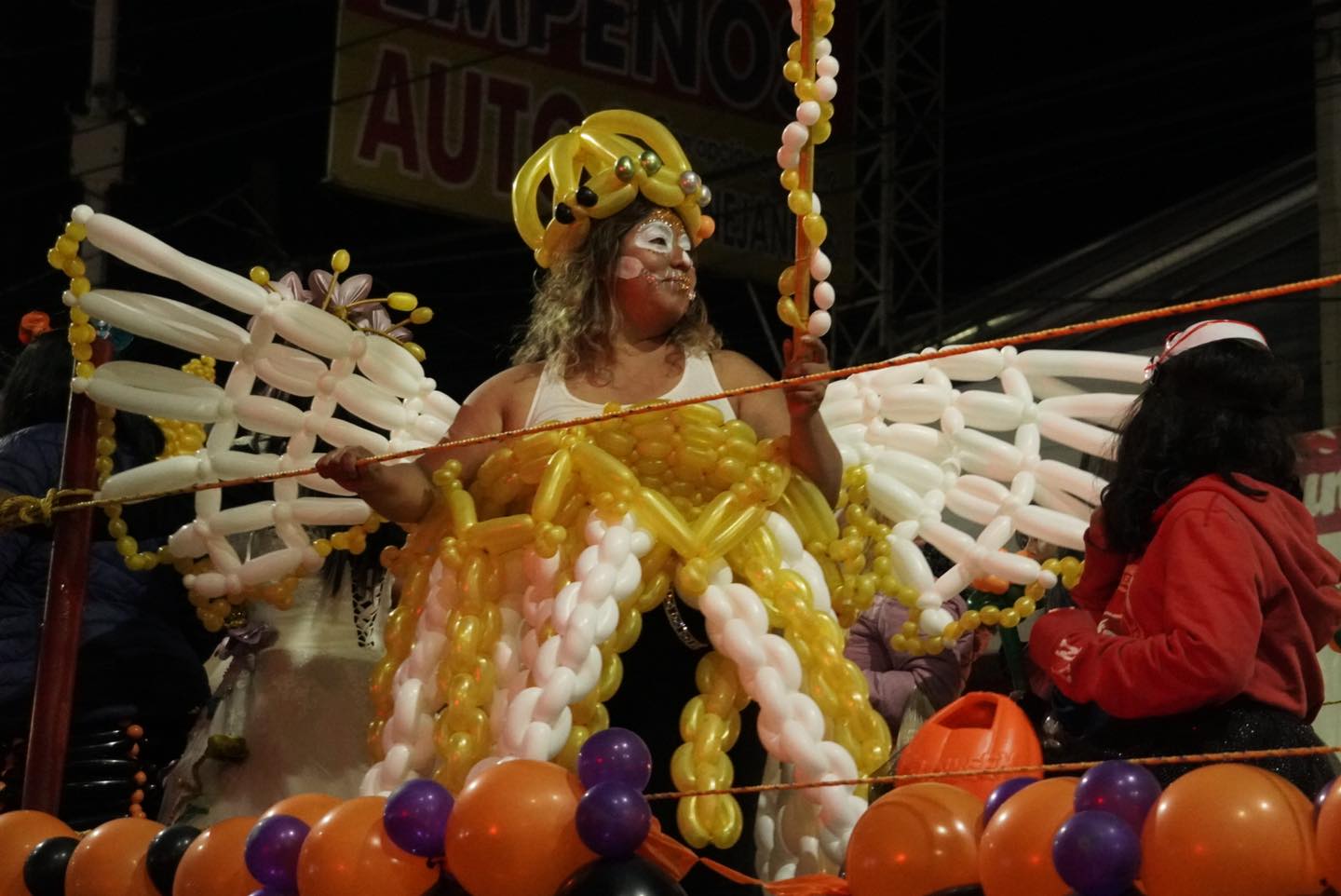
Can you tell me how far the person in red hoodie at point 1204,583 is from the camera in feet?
7.68

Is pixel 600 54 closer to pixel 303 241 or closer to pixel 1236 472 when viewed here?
pixel 303 241

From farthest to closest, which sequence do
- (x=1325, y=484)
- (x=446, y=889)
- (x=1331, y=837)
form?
1. (x=1325, y=484)
2. (x=446, y=889)
3. (x=1331, y=837)

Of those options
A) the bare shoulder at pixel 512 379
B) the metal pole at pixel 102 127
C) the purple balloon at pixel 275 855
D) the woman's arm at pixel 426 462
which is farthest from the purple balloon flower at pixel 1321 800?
the metal pole at pixel 102 127

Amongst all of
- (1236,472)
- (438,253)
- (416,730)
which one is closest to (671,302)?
(416,730)

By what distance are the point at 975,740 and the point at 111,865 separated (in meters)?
1.27

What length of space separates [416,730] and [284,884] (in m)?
0.49

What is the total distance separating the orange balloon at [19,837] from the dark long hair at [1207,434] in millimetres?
1705

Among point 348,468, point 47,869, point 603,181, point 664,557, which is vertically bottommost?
point 47,869

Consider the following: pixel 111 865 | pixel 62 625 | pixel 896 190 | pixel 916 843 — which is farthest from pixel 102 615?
pixel 896 190

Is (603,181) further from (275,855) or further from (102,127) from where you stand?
(102,127)

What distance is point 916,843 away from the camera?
7.02 feet

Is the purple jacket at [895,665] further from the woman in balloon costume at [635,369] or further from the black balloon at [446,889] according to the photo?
the black balloon at [446,889]

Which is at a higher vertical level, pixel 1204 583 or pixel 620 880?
pixel 1204 583

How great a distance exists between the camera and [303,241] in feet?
32.5
